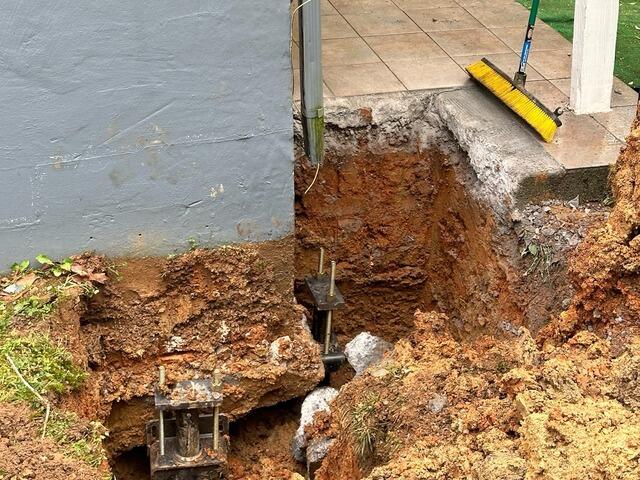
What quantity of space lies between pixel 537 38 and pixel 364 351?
2.68 meters

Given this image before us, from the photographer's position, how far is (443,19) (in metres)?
6.50

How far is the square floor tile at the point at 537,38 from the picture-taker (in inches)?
242

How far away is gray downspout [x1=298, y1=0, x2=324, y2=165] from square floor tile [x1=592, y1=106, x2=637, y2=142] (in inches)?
66.4

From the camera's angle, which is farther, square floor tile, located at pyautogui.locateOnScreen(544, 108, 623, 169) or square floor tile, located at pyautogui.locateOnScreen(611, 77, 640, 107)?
square floor tile, located at pyautogui.locateOnScreen(611, 77, 640, 107)

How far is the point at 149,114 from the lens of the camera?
4207 mm

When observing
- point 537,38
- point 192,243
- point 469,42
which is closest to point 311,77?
point 192,243

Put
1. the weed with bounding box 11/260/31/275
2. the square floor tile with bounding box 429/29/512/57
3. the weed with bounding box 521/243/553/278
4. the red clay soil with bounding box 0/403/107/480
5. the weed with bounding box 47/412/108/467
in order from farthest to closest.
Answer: the square floor tile with bounding box 429/29/512/57 < the weed with bounding box 521/243/553/278 < the weed with bounding box 11/260/31/275 < the weed with bounding box 47/412/108/467 < the red clay soil with bounding box 0/403/107/480

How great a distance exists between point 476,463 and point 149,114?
2165 millimetres

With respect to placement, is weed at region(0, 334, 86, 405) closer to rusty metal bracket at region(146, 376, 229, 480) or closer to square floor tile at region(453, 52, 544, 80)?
rusty metal bracket at region(146, 376, 229, 480)

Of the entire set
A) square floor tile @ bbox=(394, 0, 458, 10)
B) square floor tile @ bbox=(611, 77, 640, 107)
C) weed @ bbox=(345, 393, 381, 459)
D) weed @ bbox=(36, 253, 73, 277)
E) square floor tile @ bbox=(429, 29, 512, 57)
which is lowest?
weed @ bbox=(345, 393, 381, 459)

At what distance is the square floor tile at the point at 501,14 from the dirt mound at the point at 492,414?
113 inches

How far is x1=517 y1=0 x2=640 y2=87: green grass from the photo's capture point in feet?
21.4

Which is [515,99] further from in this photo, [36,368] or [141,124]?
[36,368]

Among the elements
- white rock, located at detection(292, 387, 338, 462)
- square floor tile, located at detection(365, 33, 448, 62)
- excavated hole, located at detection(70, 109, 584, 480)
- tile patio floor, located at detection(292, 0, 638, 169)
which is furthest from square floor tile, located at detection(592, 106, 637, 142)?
white rock, located at detection(292, 387, 338, 462)
